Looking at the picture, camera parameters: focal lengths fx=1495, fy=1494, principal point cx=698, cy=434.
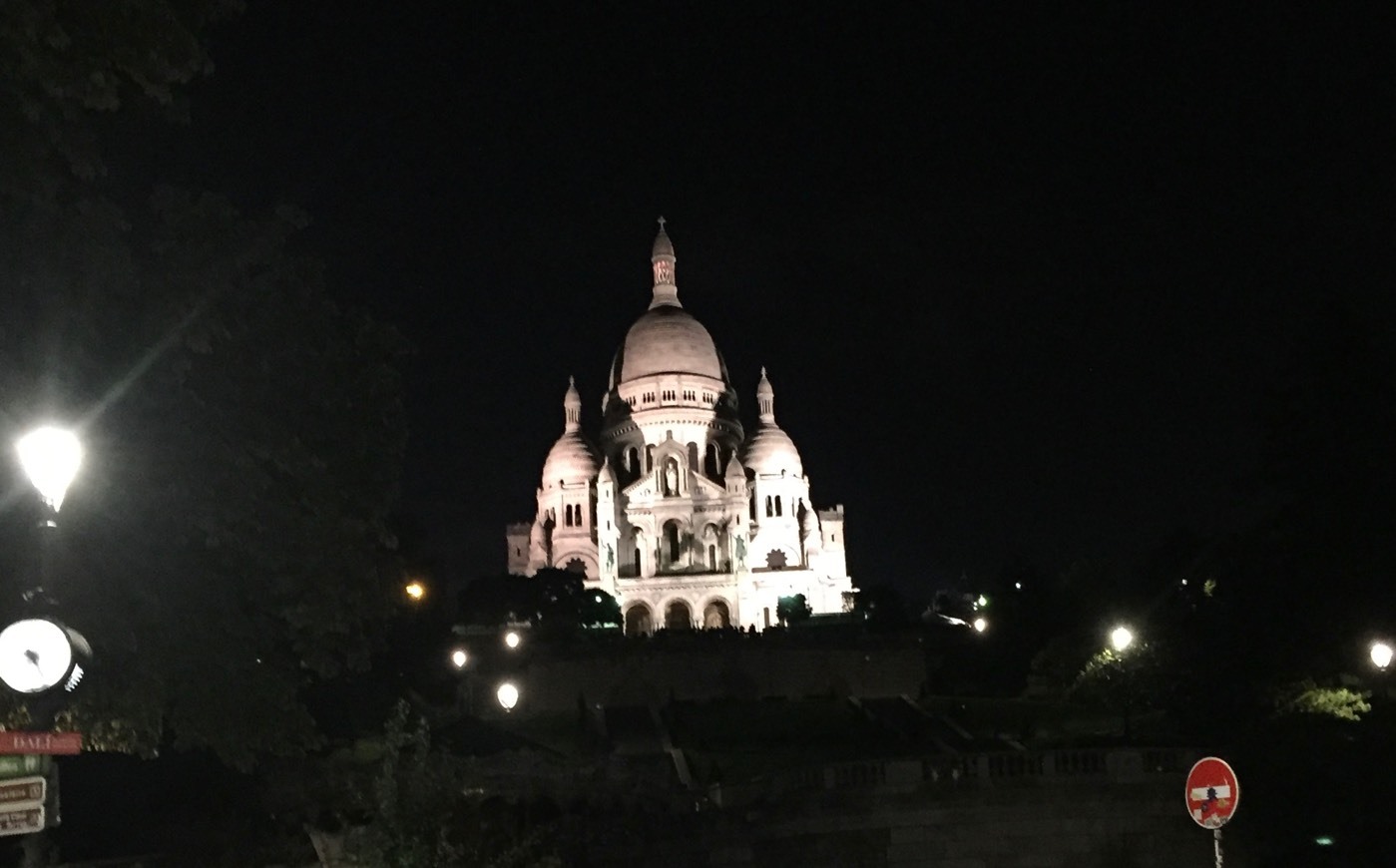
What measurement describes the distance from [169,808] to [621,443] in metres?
73.0

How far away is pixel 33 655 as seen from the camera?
7.90 meters

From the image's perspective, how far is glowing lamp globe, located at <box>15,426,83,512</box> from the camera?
896cm

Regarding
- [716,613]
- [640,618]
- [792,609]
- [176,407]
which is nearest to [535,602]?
[640,618]

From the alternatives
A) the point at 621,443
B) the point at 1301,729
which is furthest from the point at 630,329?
the point at 1301,729

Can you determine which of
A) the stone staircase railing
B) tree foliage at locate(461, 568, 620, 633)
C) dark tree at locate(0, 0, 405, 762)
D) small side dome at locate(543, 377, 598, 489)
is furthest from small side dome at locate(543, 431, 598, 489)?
dark tree at locate(0, 0, 405, 762)

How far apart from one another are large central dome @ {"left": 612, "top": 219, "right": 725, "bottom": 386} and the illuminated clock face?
Result: 9263cm

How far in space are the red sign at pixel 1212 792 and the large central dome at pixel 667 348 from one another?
84.3 m

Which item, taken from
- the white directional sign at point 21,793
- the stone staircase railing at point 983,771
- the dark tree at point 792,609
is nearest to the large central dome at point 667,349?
the dark tree at point 792,609

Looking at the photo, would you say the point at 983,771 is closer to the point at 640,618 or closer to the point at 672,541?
the point at 640,618

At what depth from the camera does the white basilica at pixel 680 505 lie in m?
88.6

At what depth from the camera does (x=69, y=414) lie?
47.5 feet

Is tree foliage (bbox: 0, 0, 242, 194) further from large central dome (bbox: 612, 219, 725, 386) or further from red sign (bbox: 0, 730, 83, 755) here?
large central dome (bbox: 612, 219, 725, 386)

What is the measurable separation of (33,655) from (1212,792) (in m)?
13.0

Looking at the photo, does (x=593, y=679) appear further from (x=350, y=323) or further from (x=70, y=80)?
(x=70, y=80)
